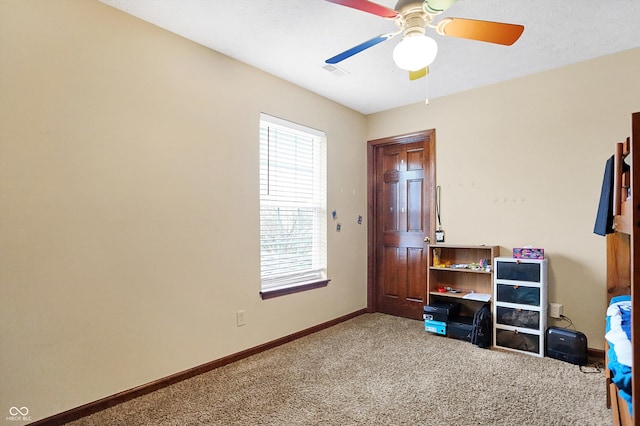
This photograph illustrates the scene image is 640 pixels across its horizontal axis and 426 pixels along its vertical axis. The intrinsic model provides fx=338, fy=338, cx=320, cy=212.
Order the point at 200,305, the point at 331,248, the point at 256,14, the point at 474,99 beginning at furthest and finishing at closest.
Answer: the point at 331,248, the point at 474,99, the point at 200,305, the point at 256,14

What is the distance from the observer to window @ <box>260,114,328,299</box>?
319cm

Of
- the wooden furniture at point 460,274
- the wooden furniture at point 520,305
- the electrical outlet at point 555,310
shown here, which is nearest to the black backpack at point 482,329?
the wooden furniture at point 520,305

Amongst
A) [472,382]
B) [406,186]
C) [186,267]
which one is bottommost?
[472,382]

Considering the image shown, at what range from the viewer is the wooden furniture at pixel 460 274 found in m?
3.45

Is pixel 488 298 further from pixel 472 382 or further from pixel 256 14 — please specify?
pixel 256 14

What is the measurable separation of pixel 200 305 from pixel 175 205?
793mm

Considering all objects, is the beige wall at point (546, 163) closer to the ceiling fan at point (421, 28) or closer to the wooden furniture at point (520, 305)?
the wooden furniture at point (520, 305)

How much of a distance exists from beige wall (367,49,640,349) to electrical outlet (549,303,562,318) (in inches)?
2.2

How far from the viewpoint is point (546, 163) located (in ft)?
10.2

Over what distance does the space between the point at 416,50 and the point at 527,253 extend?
7.58 ft

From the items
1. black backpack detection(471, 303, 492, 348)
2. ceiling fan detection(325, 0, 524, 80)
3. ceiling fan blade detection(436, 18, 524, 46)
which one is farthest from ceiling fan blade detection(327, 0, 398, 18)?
black backpack detection(471, 303, 492, 348)

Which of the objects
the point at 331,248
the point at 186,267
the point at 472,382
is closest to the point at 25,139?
the point at 186,267

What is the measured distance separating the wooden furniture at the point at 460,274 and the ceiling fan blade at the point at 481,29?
2.11 meters

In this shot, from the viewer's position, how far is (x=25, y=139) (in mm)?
1855
